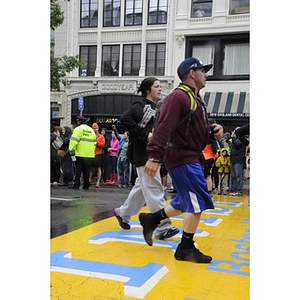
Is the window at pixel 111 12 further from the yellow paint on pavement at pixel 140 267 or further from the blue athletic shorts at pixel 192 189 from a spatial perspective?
the blue athletic shorts at pixel 192 189

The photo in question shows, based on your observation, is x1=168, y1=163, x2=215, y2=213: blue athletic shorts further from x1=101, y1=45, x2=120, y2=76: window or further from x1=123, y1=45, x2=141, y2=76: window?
x1=101, y1=45, x2=120, y2=76: window

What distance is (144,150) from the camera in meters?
4.47

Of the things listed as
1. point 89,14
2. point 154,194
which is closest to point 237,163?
point 154,194

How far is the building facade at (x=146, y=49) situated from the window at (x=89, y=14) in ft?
0.19

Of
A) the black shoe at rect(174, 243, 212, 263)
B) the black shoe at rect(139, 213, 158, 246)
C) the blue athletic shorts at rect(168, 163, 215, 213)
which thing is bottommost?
the black shoe at rect(174, 243, 212, 263)

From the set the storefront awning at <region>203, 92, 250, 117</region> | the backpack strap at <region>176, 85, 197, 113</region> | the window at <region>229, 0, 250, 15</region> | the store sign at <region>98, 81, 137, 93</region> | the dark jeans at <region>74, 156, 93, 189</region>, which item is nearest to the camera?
the backpack strap at <region>176, 85, 197, 113</region>

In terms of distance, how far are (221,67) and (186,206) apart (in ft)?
64.3

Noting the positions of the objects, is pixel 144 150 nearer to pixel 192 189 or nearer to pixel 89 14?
pixel 192 189

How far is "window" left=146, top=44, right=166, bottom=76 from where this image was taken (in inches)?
888

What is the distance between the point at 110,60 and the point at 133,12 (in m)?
3.19

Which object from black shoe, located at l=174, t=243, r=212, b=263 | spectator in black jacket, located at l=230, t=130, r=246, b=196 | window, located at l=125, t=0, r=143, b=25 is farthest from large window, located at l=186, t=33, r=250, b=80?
black shoe, located at l=174, t=243, r=212, b=263

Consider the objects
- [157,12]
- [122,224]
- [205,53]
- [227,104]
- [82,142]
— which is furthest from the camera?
[157,12]

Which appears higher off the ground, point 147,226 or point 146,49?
point 146,49
